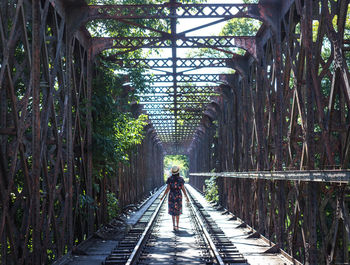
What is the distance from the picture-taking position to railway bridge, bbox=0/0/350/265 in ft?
22.2

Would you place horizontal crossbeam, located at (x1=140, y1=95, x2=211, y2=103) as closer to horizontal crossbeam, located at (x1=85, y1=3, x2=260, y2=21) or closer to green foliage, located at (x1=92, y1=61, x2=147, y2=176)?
green foliage, located at (x1=92, y1=61, x2=147, y2=176)

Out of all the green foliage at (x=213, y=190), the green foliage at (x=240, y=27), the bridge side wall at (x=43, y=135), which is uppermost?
the green foliage at (x=240, y=27)

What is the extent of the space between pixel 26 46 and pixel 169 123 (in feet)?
95.5

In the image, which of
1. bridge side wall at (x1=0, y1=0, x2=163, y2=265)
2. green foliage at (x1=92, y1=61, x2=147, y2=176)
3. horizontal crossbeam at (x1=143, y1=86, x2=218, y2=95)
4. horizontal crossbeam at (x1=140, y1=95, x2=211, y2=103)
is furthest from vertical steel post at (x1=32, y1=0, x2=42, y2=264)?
horizontal crossbeam at (x1=140, y1=95, x2=211, y2=103)

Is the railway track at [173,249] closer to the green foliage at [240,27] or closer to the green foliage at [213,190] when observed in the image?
the green foliage at [213,190]

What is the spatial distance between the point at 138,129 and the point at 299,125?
639 centimetres

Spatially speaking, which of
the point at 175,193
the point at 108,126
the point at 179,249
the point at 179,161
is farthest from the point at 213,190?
the point at 179,161

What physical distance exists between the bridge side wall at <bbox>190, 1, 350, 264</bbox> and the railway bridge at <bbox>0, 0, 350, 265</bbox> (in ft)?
0.09

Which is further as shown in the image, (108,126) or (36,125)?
(108,126)

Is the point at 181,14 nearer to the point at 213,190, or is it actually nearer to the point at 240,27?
the point at 213,190

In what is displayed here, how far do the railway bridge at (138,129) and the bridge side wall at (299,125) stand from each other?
0.09 feet

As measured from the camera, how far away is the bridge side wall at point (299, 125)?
6395 mm

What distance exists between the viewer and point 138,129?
611 inches

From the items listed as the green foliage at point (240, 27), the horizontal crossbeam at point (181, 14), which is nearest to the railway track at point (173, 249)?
the horizontal crossbeam at point (181, 14)
